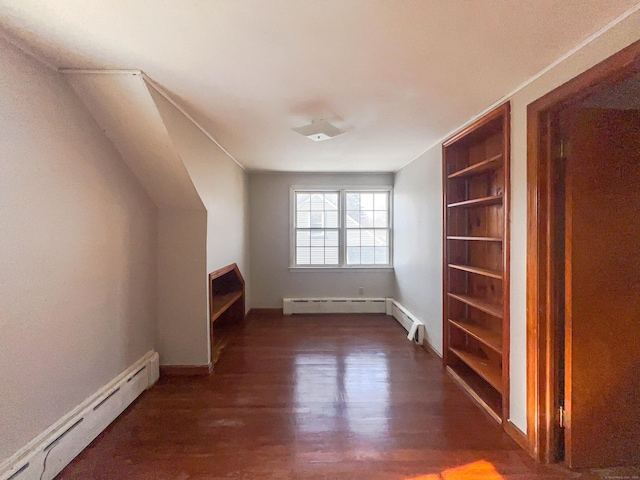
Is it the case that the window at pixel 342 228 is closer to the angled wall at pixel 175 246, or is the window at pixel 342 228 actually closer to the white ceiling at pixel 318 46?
the angled wall at pixel 175 246

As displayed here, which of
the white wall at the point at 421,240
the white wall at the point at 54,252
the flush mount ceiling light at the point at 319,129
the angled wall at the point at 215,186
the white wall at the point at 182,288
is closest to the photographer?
the white wall at the point at 54,252

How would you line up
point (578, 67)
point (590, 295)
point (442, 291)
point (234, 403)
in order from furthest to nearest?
point (442, 291), point (234, 403), point (590, 295), point (578, 67)

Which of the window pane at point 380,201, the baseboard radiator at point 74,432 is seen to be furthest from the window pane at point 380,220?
the baseboard radiator at point 74,432

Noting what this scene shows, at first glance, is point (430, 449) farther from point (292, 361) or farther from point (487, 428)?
point (292, 361)

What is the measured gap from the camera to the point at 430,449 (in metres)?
1.90

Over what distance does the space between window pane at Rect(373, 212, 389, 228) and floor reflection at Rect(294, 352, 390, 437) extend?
97.9 inches

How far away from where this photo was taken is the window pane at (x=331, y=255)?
525 cm

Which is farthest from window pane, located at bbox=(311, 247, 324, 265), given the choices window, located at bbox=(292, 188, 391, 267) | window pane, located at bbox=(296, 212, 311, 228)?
window pane, located at bbox=(296, 212, 311, 228)

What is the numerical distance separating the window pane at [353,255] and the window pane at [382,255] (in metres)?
0.34

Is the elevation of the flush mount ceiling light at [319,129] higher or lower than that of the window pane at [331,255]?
higher

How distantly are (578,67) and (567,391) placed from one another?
5.87 ft

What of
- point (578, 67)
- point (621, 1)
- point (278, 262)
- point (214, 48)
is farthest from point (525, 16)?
point (278, 262)

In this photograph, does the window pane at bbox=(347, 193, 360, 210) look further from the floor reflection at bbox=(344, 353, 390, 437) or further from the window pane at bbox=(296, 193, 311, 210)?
the floor reflection at bbox=(344, 353, 390, 437)

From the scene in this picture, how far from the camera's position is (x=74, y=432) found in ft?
5.95
